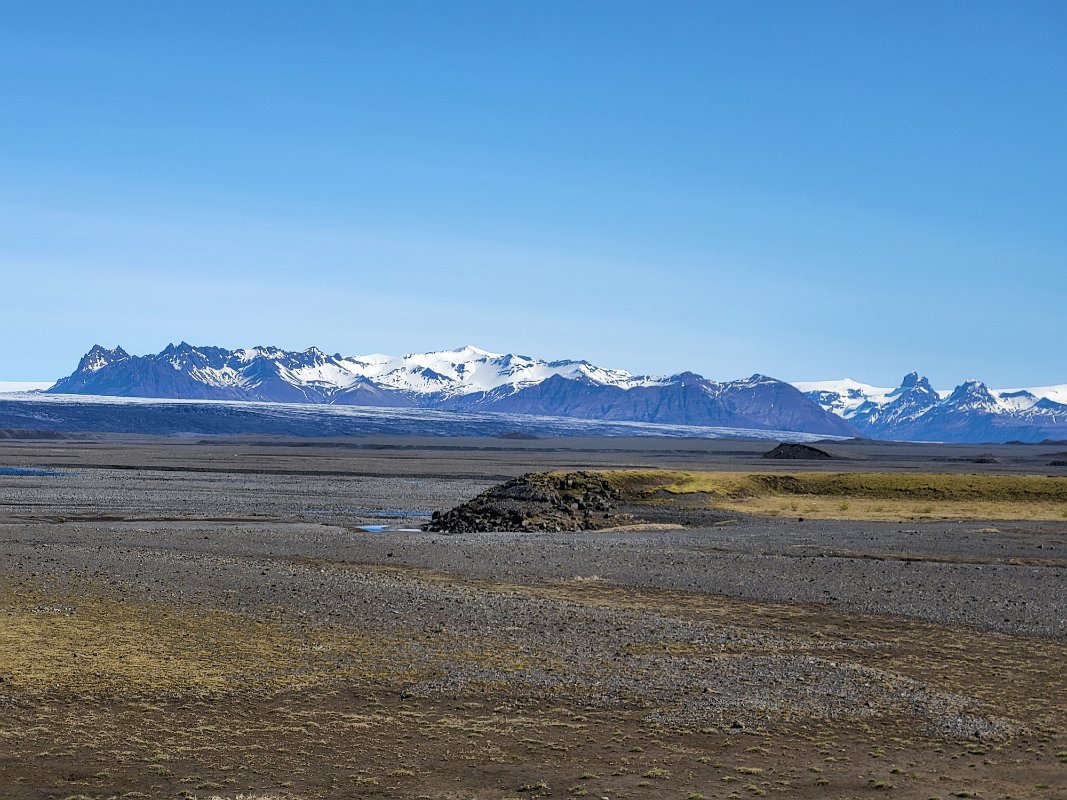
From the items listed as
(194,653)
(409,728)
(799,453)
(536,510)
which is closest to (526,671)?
(409,728)

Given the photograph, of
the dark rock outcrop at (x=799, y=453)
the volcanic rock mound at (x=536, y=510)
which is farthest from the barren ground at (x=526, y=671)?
the dark rock outcrop at (x=799, y=453)

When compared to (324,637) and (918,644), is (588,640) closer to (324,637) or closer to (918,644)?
(324,637)

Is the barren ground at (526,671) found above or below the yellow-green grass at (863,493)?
below

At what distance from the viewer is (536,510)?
46344 mm

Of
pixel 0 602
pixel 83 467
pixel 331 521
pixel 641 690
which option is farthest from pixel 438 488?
pixel 641 690

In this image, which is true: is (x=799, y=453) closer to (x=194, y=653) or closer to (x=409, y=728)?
(x=194, y=653)

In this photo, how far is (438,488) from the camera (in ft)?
246

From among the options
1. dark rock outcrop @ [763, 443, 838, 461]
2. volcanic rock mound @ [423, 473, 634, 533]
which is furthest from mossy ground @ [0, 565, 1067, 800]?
dark rock outcrop @ [763, 443, 838, 461]

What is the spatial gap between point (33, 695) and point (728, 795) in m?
9.41

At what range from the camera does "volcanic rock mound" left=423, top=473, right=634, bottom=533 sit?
4453 centimetres

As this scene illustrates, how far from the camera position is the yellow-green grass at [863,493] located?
170 ft

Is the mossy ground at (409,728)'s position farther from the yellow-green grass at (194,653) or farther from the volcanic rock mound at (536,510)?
the volcanic rock mound at (536,510)

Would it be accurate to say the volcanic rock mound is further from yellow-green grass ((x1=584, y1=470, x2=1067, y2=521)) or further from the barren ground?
the barren ground

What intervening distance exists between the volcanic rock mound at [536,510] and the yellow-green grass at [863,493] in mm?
4469
